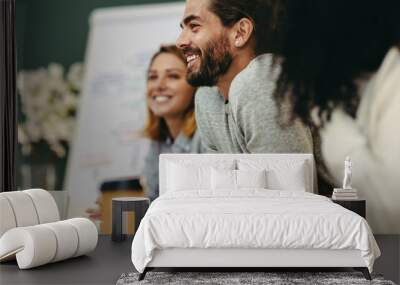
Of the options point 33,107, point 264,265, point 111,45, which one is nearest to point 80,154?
point 33,107

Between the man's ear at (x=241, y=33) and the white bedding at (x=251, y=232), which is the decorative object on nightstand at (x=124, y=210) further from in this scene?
the man's ear at (x=241, y=33)

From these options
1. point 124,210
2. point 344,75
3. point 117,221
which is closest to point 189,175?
point 124,210

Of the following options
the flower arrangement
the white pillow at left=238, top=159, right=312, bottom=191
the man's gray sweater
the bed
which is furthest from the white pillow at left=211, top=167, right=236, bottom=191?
the flower arrangement

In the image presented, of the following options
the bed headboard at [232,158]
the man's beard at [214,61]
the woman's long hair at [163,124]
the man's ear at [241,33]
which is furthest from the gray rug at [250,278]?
the man's ear at [241,33]

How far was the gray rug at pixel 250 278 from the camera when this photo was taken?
481 cm

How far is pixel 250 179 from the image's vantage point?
258 inches

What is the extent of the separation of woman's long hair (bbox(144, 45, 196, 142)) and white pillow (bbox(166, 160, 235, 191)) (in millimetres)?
545

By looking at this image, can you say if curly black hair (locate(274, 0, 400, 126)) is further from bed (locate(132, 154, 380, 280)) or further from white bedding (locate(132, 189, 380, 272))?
white bedding (locate(132, 189, 380, 272))

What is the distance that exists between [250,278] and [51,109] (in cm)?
361

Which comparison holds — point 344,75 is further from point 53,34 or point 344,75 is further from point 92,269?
point 92,269

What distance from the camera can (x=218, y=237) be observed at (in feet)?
15.8

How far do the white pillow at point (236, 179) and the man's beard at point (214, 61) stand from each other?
3.96 feet

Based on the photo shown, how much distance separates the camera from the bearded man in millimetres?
7230

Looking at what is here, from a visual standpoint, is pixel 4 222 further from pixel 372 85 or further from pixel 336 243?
pixel 372 85
